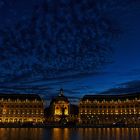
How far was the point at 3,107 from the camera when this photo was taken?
519 ft

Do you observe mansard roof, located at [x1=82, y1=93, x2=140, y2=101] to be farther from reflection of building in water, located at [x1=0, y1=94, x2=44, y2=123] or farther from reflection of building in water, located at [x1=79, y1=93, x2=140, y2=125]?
reflection of building in water, located at [x1=0, y1=94, x2=44, y2=123]

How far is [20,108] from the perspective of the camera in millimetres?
159625

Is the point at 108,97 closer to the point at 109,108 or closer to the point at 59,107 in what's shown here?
the point at 109,108

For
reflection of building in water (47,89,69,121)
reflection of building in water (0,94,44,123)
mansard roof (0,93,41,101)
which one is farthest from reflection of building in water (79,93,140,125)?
mansard roof (0,93,41,101)

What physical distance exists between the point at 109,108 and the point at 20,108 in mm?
47758

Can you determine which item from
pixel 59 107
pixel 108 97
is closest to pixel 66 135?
pixel 59 107

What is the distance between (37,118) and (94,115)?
3065 centimetres

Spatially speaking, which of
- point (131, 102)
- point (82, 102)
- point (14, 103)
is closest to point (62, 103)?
point (82, 102)

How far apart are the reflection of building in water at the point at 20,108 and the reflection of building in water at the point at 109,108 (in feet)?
77.6

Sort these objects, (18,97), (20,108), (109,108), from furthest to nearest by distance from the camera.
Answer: (109,108) < (18,97) < (20,108)

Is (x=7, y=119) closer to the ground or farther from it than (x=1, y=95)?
closer to the ground

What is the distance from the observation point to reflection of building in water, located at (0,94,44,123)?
6225 inches

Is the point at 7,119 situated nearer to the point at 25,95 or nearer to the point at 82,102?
the point at 25,95

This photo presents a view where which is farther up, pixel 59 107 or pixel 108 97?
pixel 108 97
